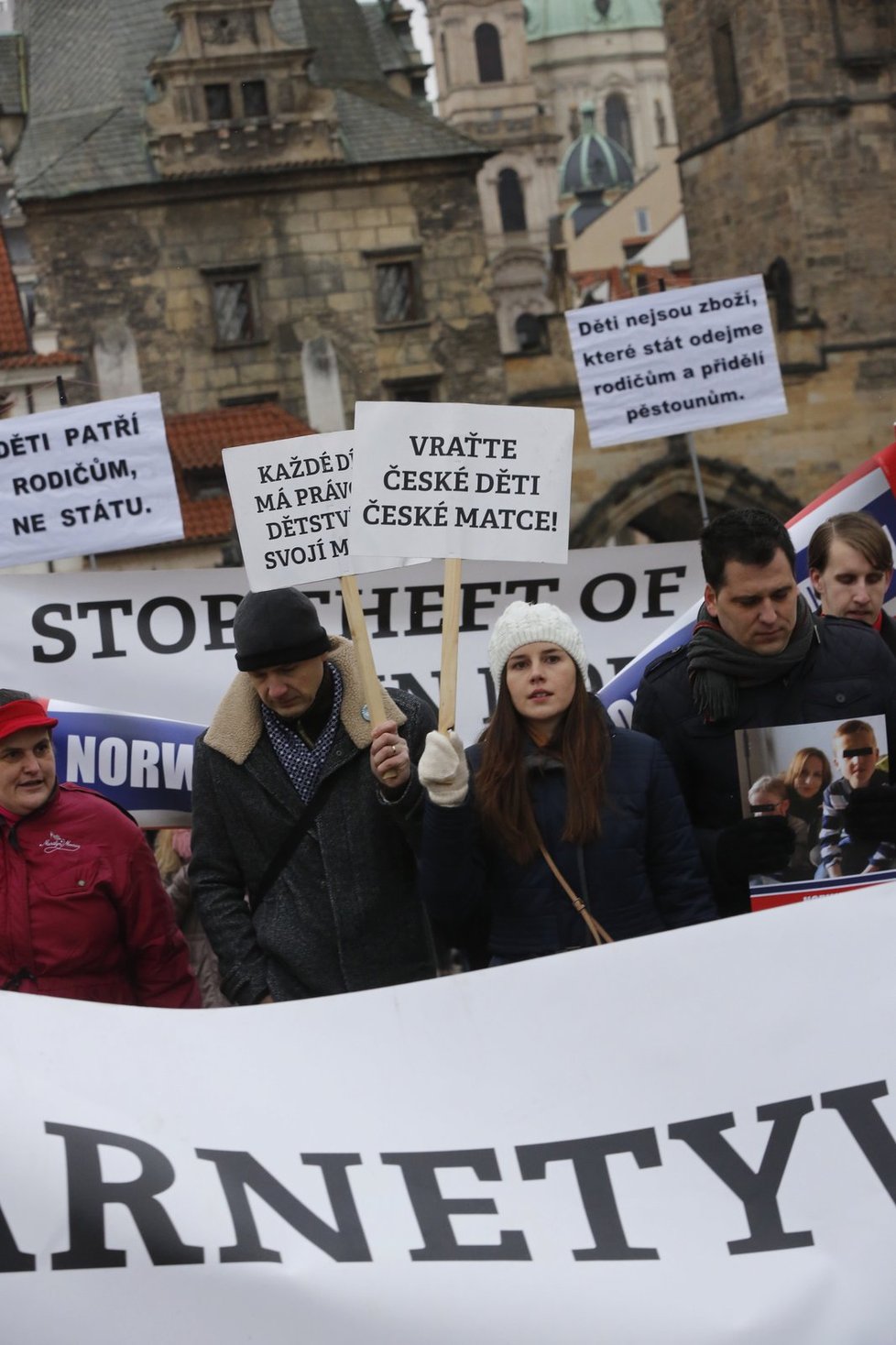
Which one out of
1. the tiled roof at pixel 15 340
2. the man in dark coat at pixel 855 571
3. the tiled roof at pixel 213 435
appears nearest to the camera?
the man in dark coat at pixel 855 571

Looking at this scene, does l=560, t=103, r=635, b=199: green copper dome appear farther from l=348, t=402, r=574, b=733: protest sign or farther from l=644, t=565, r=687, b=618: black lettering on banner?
l=348, t=402, r=574, b=733: protest sign

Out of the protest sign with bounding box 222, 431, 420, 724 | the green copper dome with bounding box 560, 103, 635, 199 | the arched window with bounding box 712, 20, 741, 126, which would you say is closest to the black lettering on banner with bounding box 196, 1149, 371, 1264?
the protest sign with bounding box 222, 431, 420, 724

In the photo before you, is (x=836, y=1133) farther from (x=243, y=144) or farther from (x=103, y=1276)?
(x=243, y=144)

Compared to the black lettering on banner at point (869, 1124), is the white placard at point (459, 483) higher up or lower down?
higher up

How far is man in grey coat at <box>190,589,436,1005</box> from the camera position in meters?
4.28

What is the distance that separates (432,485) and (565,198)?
3926 inches

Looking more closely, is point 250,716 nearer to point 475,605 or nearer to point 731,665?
point 731,665

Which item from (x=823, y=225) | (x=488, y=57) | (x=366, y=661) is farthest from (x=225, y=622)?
(x=488, y=57)

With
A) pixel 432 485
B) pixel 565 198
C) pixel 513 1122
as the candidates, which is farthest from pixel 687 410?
pixel 565 198

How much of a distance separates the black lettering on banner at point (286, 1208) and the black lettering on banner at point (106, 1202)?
0.07 meters

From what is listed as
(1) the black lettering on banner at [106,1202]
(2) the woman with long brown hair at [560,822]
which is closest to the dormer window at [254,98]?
(2) the woman with long brown hair at [560,822]

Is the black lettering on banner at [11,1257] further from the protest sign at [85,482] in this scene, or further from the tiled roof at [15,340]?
the tiled roof at [15,340]

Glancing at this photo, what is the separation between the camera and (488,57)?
107375 mm

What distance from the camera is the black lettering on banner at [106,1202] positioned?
3.10 meters
